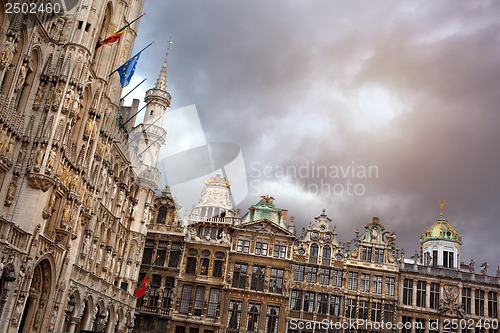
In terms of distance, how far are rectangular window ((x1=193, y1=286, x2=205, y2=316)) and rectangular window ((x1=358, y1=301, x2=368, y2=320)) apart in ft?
58.2

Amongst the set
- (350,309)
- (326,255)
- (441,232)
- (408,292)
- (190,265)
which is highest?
(441,232)

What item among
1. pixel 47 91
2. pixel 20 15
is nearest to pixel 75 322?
pixel 47 91

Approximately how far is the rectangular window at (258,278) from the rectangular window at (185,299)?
6934 mm

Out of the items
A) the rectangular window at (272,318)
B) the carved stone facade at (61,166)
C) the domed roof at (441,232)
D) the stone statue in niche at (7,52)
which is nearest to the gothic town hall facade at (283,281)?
the rectangular window at (272,318)

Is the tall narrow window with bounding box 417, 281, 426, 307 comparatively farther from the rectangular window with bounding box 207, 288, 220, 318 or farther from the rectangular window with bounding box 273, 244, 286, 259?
the rectangular window with bounding box 207, 288, 220, 318

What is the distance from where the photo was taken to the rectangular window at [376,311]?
55500mm

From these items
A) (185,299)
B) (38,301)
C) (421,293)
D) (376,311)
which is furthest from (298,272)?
(38,301)

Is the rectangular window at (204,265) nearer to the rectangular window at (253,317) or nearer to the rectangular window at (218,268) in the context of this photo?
the rectangular window at (218,268)

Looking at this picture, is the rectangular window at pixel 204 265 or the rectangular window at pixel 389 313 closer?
the rectangular window at pixel 204 265

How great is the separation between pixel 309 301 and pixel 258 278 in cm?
622

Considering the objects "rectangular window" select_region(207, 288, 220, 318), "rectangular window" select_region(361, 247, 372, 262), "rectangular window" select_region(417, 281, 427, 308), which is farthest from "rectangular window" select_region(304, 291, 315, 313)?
"rectangular window" select_region(417, 281, 427, 308)

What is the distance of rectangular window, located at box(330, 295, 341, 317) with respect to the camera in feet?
181

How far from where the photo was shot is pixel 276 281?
5538 centimetres

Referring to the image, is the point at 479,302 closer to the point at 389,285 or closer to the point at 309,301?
the point at 389,285
